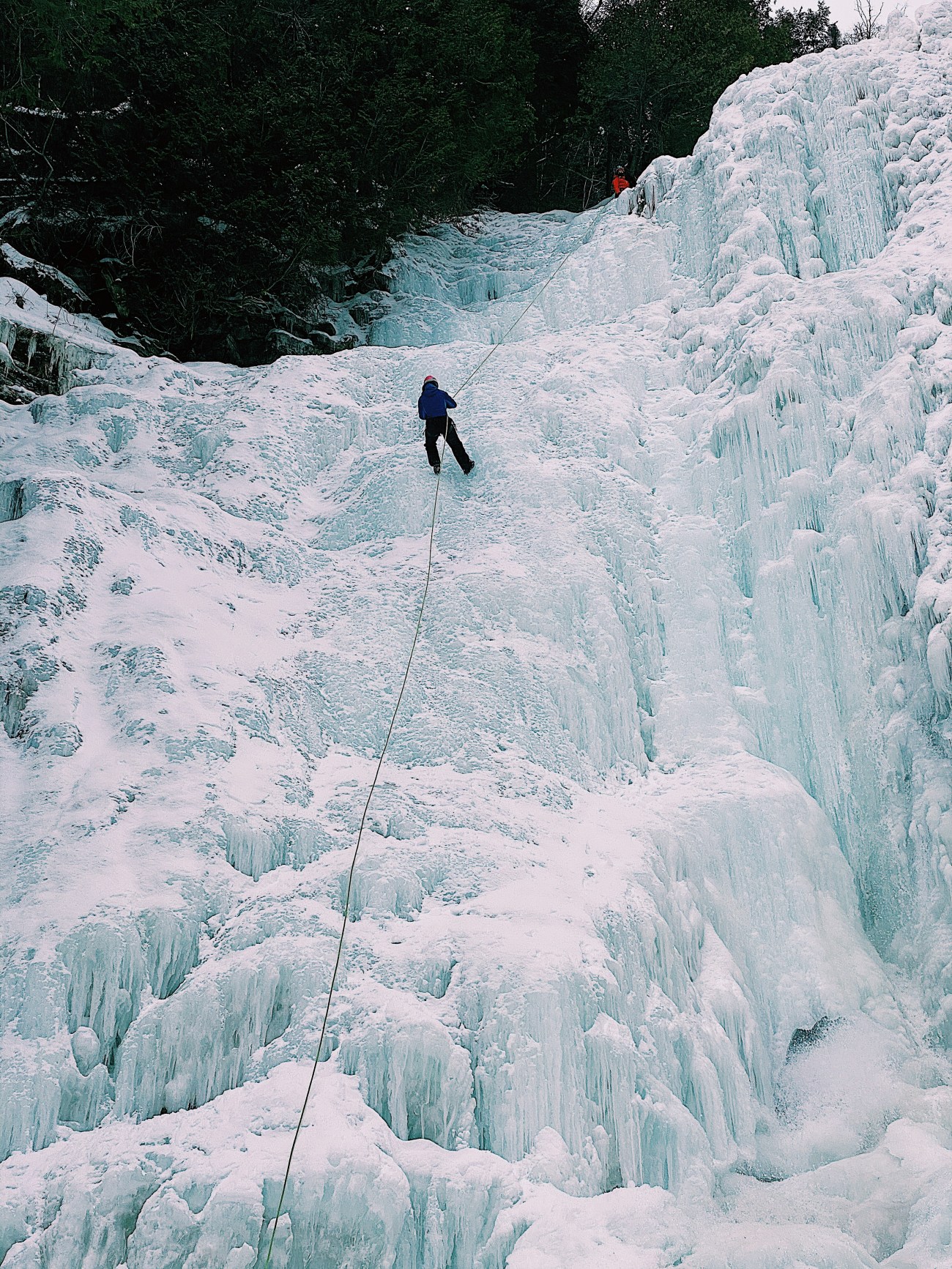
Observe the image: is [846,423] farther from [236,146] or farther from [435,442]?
[236,146]

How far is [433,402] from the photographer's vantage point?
28.3 feet

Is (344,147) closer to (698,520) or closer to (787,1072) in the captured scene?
(698,520)

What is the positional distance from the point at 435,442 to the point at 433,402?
373mm

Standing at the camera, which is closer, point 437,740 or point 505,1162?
point 505,1162

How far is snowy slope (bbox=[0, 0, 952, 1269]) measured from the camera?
476 centimetres

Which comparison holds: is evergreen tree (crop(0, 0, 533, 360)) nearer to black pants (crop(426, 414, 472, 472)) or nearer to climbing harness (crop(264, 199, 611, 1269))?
climbing harness (crop(264, 199, 611, 1269))

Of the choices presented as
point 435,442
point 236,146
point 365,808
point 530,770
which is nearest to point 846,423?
point 435,442

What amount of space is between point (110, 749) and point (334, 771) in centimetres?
141

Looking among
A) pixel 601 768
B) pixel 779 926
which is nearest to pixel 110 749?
pixel 601 768

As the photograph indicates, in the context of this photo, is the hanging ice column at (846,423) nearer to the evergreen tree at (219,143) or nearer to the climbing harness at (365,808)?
the climbing harness at (365,808)

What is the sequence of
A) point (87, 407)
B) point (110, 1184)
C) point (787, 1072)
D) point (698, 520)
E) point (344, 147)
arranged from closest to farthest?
point (110, 1184) < point (787, 1072) < point (698, 520) < point (87, 407) < point (344, 147)

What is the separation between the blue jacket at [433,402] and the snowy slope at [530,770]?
58cm

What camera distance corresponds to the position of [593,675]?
729cm

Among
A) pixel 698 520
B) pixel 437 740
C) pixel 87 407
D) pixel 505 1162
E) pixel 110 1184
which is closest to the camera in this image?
pixel 110 1184
